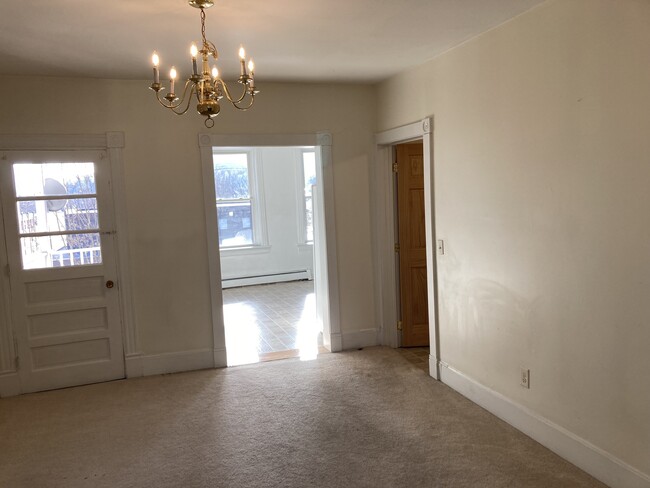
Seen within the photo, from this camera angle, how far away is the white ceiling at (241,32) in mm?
3006

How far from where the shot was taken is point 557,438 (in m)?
3.25

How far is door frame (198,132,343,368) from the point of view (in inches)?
197

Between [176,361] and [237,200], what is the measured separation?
4969mm

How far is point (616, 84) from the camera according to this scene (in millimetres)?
2695

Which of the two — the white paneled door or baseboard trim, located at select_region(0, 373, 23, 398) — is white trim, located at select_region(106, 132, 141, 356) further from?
baseboard trim, located at select_region(0, 373, 23, 398)

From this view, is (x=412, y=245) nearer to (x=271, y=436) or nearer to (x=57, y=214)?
(x=271, y=436)

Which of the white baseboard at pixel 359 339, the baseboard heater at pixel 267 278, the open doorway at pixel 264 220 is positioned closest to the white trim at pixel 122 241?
the white baseboard at pixel 359 339

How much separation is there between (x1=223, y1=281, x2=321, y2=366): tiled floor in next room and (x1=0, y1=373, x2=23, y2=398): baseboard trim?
1.80m

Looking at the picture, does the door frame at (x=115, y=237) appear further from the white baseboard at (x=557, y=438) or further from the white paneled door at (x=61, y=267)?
the white baseboard at (x=557, y=438)

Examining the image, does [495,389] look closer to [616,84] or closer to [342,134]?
[616,84]

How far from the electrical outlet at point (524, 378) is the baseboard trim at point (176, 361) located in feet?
9.21

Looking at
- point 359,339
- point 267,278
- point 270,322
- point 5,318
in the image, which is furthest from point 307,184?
point 5,318

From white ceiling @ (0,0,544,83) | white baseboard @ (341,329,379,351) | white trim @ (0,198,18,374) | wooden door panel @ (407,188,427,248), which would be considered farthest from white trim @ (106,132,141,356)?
wooden door panel @ (407,188,427,248)

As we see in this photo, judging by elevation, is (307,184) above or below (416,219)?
above
